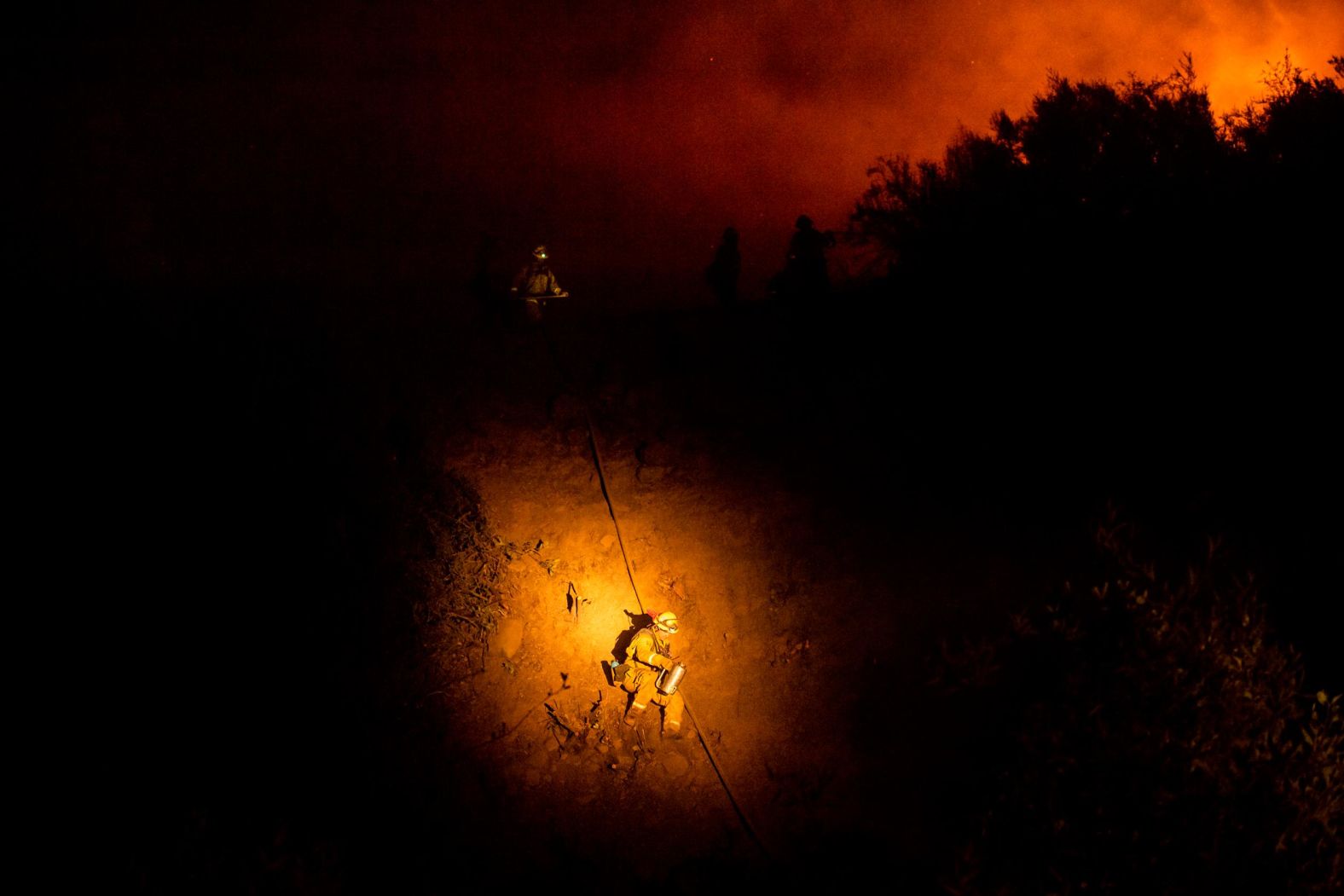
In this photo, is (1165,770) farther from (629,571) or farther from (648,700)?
(629,571)

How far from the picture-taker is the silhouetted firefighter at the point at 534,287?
10289 millimetres

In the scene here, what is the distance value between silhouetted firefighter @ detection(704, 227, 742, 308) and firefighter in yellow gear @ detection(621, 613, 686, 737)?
6.41m

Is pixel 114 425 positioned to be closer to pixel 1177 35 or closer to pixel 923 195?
pixel 923 195

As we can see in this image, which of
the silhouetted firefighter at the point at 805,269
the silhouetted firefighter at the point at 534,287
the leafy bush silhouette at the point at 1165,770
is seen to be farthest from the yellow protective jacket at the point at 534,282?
the leafy bush silhouette at the point at 1165,770

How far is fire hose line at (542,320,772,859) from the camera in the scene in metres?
6.47

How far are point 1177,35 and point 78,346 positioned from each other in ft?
69.8

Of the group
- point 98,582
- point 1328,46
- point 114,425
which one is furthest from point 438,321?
point 1328,46

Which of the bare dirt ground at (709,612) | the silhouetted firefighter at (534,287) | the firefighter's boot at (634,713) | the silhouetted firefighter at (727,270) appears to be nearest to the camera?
the bare dirt ground at (709,612)

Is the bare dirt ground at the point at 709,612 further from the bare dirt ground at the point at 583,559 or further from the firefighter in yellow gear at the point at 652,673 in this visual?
the firefighter in yellow gear at the point at 652,673

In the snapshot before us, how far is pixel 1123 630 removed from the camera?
→ 19.0ft

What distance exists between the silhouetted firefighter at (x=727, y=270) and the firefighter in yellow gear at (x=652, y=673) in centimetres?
641

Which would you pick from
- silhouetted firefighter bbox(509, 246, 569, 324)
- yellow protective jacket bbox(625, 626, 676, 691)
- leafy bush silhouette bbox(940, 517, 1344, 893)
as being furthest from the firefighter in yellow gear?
silhouetted firefighter bbox(509, 246, 569, 324)

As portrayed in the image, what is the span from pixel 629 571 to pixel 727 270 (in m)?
6.07

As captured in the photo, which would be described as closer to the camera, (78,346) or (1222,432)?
(1222,432)
